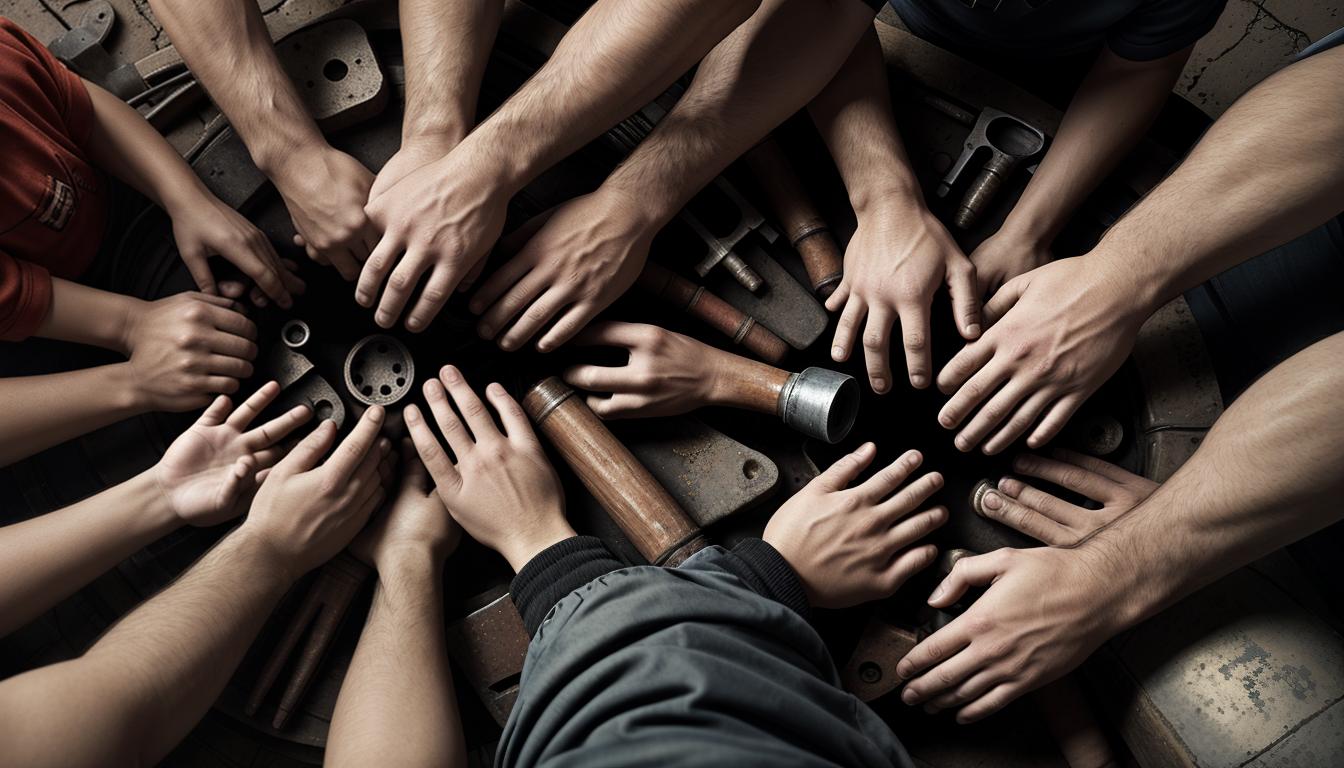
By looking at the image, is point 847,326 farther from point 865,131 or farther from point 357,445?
point 357,445

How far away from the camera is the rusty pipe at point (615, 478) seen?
1624mm

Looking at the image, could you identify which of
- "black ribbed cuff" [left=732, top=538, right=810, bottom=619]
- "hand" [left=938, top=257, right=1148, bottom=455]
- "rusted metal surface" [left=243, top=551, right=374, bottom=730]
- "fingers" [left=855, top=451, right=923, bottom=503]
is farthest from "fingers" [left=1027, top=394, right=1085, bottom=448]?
"rusted metal surface" [left=243, top=551, right=374, bottom=730]

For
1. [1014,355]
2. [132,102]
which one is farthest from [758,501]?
[132,102]

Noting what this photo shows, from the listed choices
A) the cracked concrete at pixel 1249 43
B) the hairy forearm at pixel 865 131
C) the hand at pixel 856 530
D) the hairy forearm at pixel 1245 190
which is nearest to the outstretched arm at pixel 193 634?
the hand at pixel 856 530

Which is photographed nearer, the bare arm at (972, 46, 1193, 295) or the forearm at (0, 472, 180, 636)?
the forearm at (0, 472, 180, 636)

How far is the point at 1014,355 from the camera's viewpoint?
1.66m

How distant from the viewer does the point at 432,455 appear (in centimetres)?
171

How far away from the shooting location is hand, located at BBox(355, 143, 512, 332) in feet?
5.30

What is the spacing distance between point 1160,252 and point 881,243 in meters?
0.53

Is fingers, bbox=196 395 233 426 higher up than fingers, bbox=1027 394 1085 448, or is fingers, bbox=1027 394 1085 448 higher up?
fingers, bbox=1027 394 1085 448

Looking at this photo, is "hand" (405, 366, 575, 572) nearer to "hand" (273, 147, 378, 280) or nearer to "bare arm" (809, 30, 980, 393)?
"hand" (273, 147, 378, 280)

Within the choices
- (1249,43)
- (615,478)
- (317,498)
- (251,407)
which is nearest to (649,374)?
(615,478)

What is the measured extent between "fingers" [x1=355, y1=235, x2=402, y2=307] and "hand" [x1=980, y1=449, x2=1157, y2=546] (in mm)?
1301

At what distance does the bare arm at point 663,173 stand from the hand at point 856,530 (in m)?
0.58
